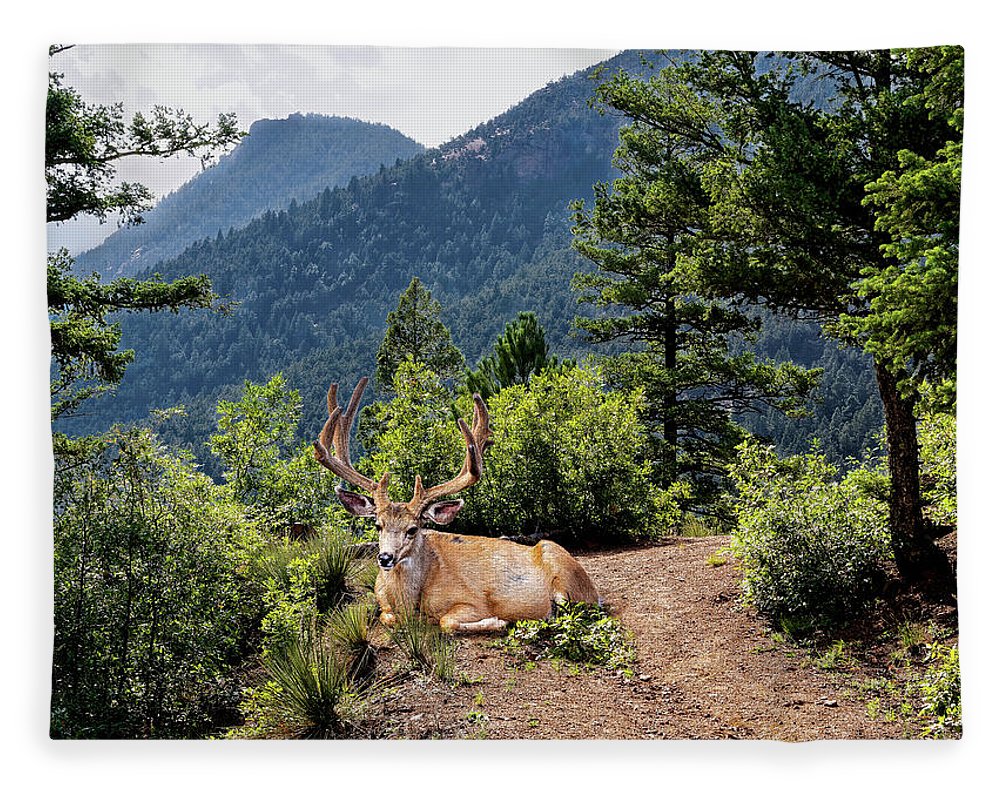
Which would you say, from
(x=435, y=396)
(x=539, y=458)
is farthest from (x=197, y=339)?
(x=539, y=458)

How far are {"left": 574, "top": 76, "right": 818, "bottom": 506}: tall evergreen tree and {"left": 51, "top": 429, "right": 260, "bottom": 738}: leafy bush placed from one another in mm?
2785

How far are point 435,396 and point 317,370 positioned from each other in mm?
836

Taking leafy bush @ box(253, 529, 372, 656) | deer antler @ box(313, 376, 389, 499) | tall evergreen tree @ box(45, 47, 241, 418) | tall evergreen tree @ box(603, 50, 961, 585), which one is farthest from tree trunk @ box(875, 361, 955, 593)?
tall evergreen tree @ box(45, 47, 241, 418)

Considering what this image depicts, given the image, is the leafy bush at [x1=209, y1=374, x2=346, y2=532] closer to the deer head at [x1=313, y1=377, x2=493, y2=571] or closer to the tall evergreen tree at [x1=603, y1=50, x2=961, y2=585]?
the deer head at [x1=313, y1=377, x2=493, y2=571]

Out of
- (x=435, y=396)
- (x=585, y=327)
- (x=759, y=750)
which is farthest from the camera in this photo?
(x=585, y=327)

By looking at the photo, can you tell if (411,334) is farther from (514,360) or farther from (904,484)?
(904,484)

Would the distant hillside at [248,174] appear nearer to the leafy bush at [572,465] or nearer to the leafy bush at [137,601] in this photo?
the leafy bush at [137,601]

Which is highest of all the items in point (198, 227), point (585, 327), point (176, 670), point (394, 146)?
point (394, 146)

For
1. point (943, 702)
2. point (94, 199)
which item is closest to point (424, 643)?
point (943, 702)

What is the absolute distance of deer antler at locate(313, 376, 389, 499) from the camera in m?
4.73

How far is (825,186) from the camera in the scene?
4.85 metres
